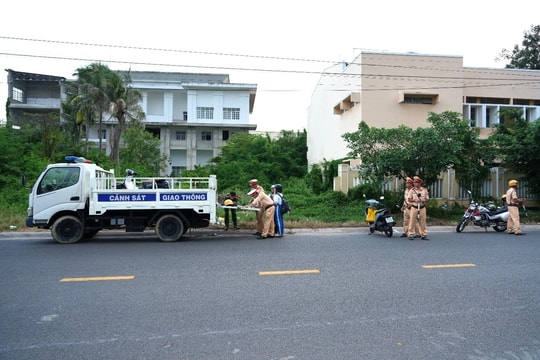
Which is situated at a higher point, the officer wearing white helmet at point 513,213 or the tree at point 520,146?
the tree at point 520,146

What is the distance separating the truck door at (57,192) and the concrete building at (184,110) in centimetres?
3065

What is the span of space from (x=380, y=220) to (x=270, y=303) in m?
7.94

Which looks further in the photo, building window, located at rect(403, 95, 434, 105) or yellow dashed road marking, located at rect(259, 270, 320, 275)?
building window, located at rect(403, 95, 434, 105)

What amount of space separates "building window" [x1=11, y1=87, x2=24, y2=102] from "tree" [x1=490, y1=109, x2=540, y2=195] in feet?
149

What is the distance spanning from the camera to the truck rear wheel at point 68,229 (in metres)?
11.1

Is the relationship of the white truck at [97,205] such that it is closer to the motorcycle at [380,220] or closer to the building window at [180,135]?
the motorcycle at [380,220]

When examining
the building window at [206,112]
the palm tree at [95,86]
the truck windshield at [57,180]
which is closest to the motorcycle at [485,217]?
the truck windshield at [57,180]

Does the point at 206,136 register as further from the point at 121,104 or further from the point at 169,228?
the point at 169,228

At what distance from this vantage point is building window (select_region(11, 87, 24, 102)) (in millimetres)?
44625

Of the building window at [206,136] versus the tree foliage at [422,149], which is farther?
the building window at [206,136]

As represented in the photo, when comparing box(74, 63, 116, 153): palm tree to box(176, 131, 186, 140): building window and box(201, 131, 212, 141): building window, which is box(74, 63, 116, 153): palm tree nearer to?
box(176, 131, 186, 140): building window

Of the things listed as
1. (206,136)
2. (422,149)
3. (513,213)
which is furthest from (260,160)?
(513,213)

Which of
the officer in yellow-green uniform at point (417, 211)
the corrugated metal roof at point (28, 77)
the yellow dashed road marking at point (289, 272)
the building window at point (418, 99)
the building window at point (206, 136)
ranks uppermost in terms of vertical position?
the corrugated metal roof at point (28, 77)

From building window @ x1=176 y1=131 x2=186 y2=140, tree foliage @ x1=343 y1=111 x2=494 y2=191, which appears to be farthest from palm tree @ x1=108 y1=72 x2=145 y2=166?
tree foliage @ x1=343 y1=111 x2=494 y2=191
